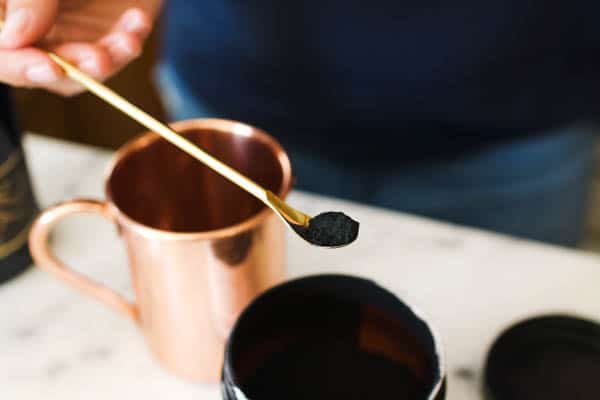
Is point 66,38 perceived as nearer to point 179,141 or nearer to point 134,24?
point 134,24

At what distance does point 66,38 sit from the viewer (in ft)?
1.42

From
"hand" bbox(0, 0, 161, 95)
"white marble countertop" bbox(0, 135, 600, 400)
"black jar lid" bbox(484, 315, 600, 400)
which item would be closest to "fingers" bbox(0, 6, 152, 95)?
"hand" bbox(0, 0, 161, 95)

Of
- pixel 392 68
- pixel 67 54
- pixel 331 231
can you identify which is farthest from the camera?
pixel 392 68

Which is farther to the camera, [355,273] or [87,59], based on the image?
[355,273]

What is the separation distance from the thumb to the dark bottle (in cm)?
7

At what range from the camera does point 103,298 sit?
17.0 inches

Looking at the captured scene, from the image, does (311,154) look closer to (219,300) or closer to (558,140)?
(558,140)

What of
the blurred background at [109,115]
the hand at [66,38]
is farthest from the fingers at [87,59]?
the blurred background at [109,115]

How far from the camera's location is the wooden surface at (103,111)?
4.15 feet

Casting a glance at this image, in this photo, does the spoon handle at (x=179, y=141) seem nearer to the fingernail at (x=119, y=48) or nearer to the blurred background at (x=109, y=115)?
the fingernail at (x=119, y=48)

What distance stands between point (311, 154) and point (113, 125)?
2.30 feet

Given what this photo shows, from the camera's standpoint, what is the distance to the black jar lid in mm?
401

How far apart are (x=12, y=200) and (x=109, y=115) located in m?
0.88

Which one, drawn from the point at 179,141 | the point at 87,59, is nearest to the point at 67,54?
the point at 87,59
